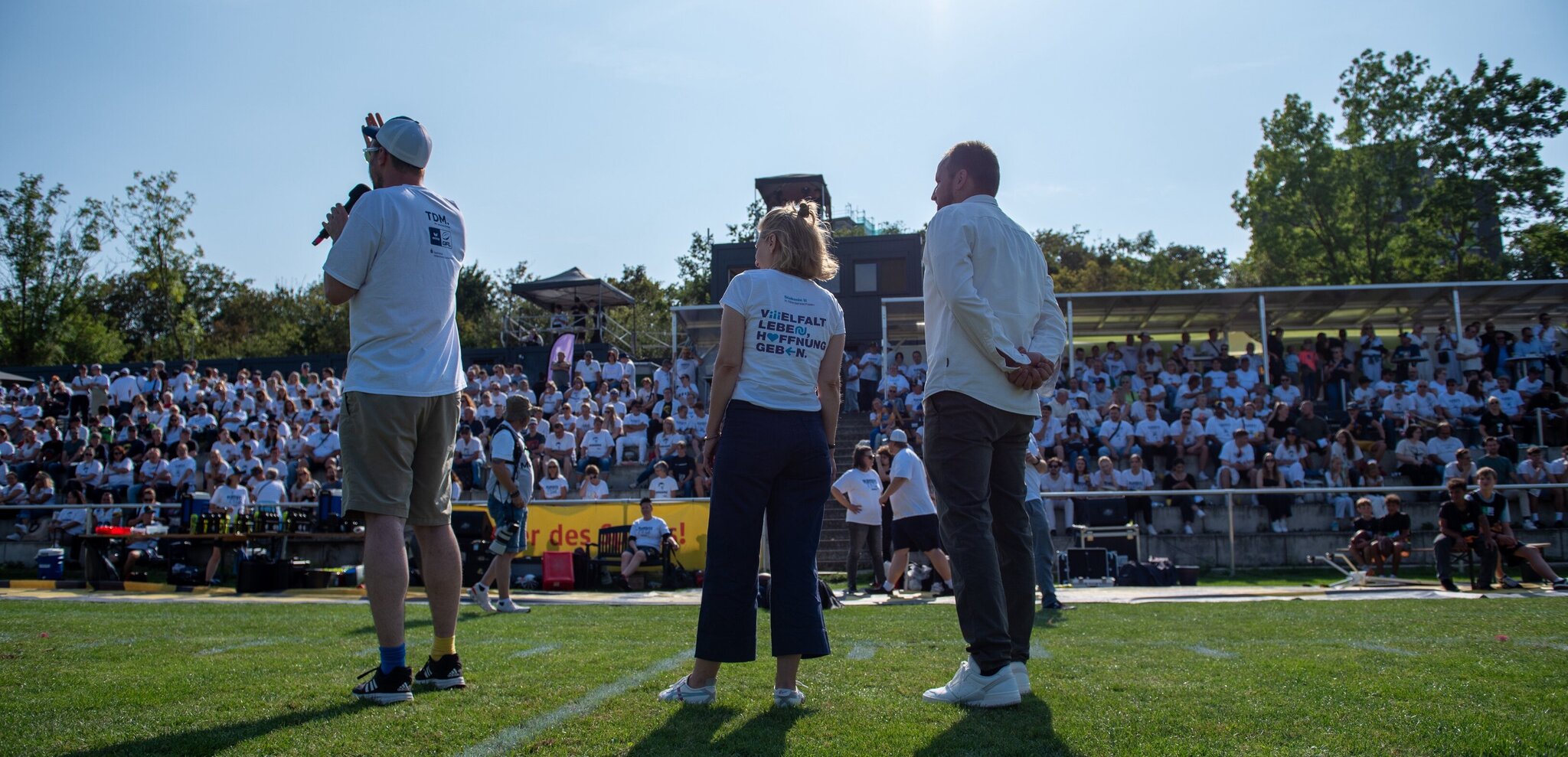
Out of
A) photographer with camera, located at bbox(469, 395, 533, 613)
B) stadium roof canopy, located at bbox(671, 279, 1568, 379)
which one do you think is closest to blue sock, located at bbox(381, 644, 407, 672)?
photographer with camera, located at bbox(469, 395, 533, 613)

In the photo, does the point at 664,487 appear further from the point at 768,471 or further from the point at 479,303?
the point at 479,303

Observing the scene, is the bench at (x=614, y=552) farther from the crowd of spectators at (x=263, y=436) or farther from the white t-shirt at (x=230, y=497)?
the white t-shirt at (x=230, y=497)

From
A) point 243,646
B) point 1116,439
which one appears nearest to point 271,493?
point 243,646

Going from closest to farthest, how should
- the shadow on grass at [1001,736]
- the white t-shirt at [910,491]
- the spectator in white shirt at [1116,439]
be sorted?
1. the shadow on grass at [1001,736]
2. the white t-shirt at [910,491]
3. the spectator in white shirt at [1116,439]

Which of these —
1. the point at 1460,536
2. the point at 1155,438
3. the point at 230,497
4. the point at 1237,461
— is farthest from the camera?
the point at 1155,438

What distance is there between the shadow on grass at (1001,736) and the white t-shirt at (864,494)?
31.4 ft

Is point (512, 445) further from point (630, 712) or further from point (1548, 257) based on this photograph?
point (1548, 257)

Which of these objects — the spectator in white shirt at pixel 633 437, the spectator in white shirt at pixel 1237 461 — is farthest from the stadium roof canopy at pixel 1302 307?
the spectator in white shirt at pixel 633 437

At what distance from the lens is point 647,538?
14.3m

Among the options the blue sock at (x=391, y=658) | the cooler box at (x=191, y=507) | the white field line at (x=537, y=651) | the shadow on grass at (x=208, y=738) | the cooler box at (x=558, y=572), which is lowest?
the cooler box at (x=558, y=572)

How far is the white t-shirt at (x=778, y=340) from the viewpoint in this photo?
148 inches

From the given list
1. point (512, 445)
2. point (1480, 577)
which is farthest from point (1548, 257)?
point (512, 445)

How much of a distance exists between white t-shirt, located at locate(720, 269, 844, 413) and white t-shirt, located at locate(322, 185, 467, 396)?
1079mm

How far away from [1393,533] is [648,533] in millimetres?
10026
